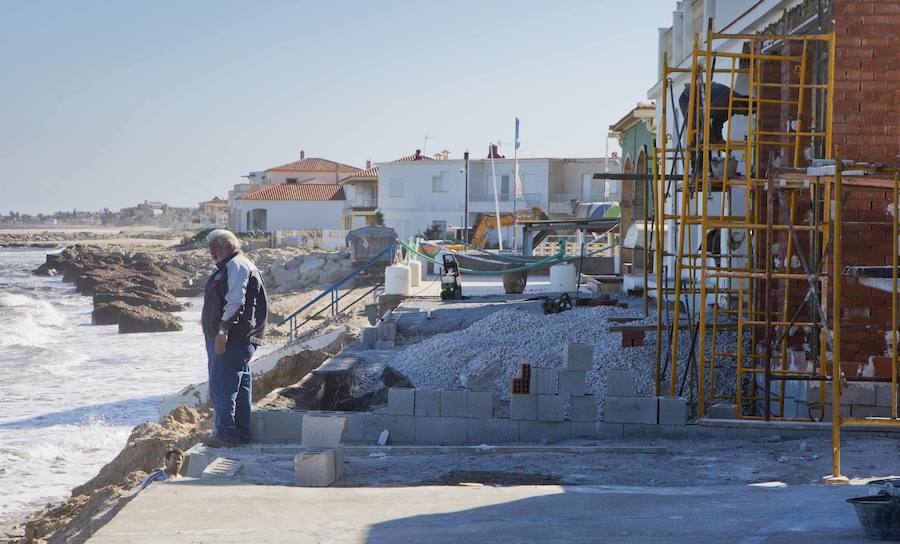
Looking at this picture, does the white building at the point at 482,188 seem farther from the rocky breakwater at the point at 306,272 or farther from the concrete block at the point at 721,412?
the concrete block at the point at 721,412

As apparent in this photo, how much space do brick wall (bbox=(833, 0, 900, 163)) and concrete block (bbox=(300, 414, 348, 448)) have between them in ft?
14.9

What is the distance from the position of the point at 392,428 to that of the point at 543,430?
1238mm

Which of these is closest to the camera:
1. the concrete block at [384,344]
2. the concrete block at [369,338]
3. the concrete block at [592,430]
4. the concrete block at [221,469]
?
the concrete block at [221,469]

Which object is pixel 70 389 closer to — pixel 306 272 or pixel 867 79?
pixel 867 79

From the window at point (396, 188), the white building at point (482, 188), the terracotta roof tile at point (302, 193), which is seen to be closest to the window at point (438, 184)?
the white building at point (482, 188)

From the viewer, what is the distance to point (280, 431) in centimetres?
994

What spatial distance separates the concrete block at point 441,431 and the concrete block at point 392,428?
6 centimetres

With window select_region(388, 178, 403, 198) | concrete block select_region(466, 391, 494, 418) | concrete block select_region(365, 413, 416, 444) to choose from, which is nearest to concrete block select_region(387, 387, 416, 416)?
concrete block select_region(365, 413, 416, 444)

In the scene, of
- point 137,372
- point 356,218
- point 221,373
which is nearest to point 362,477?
point 221,373

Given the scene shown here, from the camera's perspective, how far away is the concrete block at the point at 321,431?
366 inches

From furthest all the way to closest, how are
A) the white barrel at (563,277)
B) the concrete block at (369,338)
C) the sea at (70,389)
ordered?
1. the white barrel at (563,277)
2. the concrete block at (369,338)
3. the sea at (70,389)

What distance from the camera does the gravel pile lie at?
11.3 meters

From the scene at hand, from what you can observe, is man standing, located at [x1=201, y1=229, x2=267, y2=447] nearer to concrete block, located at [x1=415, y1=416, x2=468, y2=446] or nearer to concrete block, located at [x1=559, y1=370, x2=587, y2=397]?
concrete block, located at [x1=415, y1=416, x2=468, y2=446]

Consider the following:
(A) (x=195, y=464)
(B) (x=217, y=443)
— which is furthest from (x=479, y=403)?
(A) (x=195, y=464)
